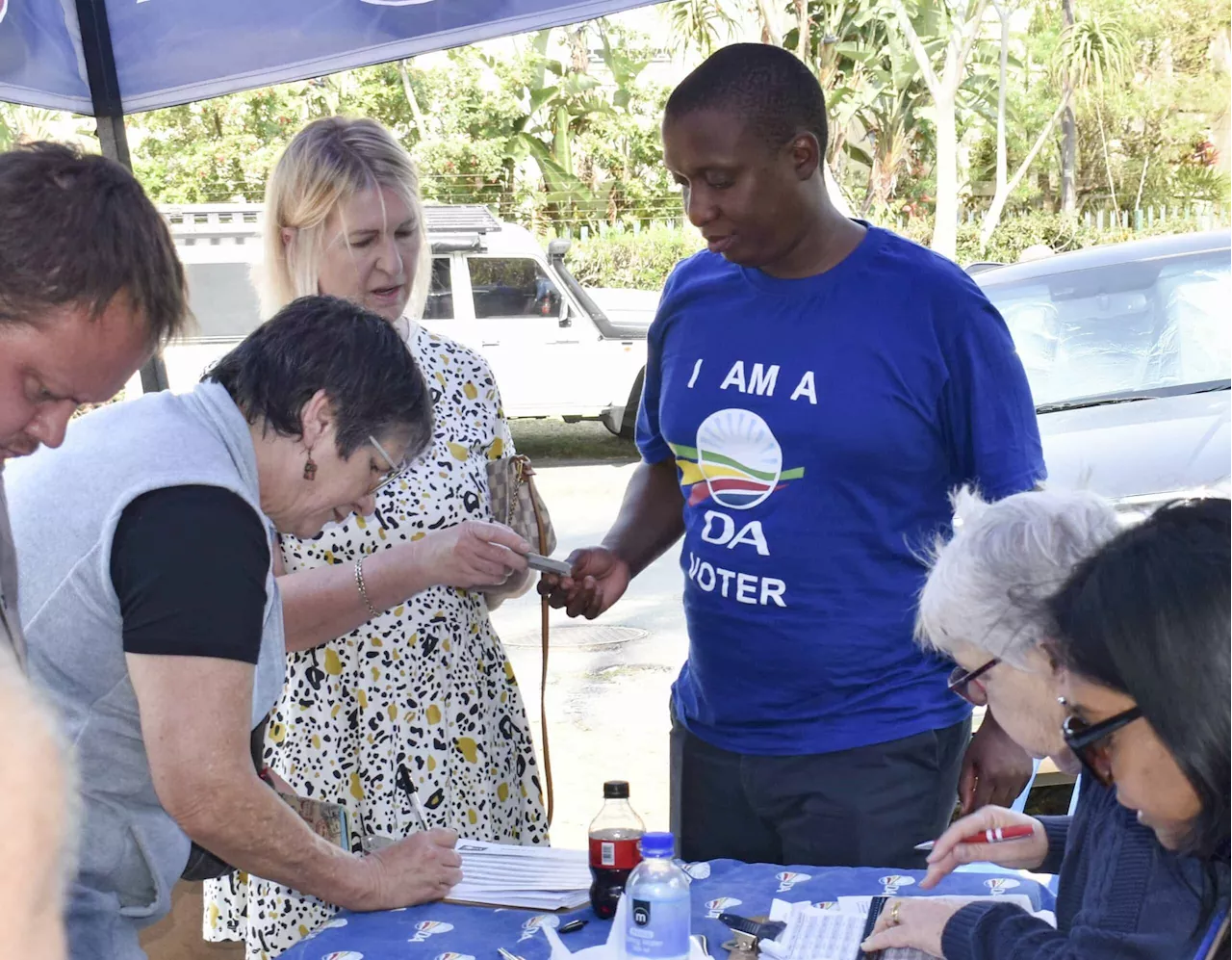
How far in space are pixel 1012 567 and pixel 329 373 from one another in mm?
1005

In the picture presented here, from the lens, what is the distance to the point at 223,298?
1235 centimetres

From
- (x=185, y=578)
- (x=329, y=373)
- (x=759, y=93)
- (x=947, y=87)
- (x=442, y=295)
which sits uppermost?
(x=947, y=87)

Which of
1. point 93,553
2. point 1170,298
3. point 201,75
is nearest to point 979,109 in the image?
point 1170,298

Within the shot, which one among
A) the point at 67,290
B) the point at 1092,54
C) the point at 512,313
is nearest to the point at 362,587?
the point at 67,290

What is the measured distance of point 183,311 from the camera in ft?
5.59

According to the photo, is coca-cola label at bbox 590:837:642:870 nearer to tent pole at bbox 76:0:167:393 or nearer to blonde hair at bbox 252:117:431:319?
blonde hair at bbox 252:117:431:319

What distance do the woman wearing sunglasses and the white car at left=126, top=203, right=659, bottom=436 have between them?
10721 millimetres

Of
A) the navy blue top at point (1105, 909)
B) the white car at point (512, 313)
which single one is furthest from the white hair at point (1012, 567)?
the white car at point (512, 313)

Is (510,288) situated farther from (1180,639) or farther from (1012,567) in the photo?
(1180,639)

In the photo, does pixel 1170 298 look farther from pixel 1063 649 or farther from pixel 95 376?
pixel 95 376

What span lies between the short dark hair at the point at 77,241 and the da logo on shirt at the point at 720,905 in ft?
4.01

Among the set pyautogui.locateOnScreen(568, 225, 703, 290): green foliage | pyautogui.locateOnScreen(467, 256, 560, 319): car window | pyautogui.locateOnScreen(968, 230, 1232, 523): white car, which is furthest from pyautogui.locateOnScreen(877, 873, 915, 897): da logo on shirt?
pyautogui.locateOnScreen(568, 225, 703, 290): green foliage

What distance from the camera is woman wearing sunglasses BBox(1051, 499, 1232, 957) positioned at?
1499mm

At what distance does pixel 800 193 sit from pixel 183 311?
1222 mm
